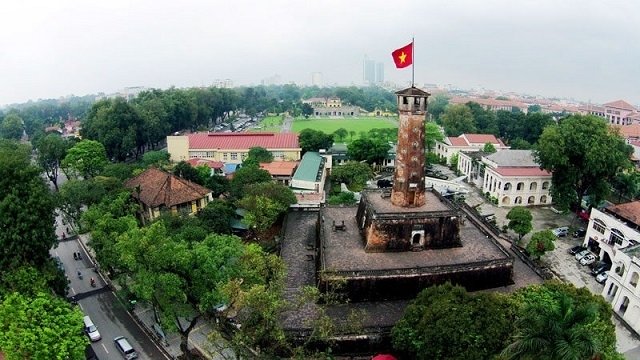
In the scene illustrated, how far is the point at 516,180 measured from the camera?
Result: 41719 mm

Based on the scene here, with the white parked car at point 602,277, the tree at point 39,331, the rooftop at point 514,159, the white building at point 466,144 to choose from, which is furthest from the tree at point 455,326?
the white building at point 466,144

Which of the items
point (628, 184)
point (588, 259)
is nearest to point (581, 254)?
point (588, 259)

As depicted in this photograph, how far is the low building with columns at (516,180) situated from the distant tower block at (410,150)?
2038cm

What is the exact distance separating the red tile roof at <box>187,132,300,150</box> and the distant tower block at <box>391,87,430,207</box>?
3097 cm

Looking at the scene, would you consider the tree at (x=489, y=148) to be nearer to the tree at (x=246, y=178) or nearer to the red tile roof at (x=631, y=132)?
the tree at (x=246, y=178)

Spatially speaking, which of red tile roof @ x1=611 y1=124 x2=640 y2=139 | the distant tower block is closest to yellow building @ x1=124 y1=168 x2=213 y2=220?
the distant tower block

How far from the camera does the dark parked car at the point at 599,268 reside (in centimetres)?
2936

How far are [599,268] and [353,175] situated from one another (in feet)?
78.3

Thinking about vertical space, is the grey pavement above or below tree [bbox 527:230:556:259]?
below

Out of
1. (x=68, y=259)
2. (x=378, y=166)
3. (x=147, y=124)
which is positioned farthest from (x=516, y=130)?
(x=68, y=259)

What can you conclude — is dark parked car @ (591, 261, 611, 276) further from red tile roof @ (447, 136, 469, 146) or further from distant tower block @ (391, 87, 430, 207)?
red tile roof @ (447, 136, 469, 146)

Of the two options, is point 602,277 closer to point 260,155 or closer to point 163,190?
point 163,190

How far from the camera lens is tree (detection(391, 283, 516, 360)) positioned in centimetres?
1598

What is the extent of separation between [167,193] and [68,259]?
27.1 ft
